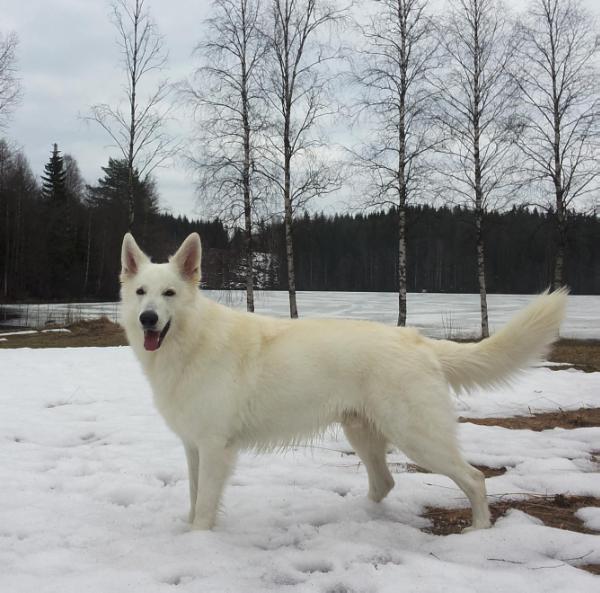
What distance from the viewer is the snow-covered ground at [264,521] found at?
245cm

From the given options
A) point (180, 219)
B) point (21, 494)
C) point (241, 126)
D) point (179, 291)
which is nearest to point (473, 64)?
point (241, 126)

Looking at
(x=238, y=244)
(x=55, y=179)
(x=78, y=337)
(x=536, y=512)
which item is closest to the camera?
(x=536, y=512)

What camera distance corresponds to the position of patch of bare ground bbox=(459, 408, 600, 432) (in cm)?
575

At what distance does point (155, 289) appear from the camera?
3312 mm

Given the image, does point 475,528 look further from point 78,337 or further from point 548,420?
point 78,337

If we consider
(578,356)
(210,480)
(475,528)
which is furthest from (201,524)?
(578,356)

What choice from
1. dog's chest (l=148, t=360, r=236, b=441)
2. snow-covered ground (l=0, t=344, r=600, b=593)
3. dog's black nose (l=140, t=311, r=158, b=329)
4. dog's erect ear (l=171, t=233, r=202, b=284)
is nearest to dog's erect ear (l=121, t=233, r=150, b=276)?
dog's erect ear (l=171, t=233, r=202, b=284)

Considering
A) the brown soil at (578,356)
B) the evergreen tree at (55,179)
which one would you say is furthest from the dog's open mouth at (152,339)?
the evergreen tree at (55,179)

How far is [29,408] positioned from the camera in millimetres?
6094

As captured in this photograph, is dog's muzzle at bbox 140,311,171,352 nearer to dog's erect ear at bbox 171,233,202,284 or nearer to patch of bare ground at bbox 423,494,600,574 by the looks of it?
dog's erect ear at bbox 171,233,202,284

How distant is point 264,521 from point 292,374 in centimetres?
106

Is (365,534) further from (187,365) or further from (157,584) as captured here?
(187,365)

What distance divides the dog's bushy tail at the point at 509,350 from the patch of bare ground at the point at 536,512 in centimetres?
95

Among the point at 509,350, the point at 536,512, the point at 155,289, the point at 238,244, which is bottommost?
the point at 536,512
